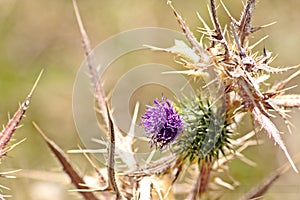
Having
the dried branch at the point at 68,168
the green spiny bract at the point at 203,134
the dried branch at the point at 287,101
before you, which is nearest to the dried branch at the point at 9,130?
the dried branch at the point at 68,168

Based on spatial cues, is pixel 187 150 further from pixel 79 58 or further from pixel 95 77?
pixel 79 58

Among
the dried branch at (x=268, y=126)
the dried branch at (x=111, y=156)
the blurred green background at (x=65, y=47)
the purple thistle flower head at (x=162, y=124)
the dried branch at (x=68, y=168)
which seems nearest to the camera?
the dried branch at (x=111, y=156)

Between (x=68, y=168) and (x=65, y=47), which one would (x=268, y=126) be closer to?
(x=68, y=168)

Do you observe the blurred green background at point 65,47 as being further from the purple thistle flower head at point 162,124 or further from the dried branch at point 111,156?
the dried branch at point 111,156

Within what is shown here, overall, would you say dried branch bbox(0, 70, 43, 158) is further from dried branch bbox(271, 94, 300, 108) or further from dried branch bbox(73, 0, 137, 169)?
dried branch bbox(271, 94, 300, 108)

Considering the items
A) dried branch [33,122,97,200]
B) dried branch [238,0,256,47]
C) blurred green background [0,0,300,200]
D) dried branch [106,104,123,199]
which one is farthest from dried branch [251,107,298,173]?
blurred green background [0,0,300,200]

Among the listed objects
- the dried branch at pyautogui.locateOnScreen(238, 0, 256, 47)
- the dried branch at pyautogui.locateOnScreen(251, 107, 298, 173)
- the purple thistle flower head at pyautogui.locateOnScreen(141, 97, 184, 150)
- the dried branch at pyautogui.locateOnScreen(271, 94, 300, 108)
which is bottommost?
the dried branch at pyautogui.locateOnScreen(251, 107, 298, 173)

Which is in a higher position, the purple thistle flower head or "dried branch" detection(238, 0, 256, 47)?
"dried branch" detection(238, 0, 256, 47)
